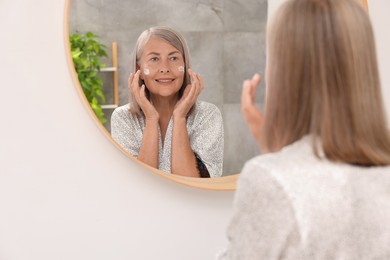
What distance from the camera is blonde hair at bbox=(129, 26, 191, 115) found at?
1.64 meters

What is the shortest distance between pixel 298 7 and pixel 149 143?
0.77 meters

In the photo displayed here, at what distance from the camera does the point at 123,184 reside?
1.69 metres

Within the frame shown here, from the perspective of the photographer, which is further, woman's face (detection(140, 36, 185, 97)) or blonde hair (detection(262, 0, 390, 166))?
woman's face (detection(140, 36, 185, 97))

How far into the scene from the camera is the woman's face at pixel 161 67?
165 cm

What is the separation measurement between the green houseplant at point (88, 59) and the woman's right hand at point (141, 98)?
79mm

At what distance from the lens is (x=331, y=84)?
948 millimetres

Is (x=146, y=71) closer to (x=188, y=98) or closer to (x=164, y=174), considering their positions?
(x=188, y=98)

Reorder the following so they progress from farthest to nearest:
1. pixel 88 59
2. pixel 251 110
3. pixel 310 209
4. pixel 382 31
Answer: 1. pixel 382 31
2. pixel 88 59
3. pixel 251 110
4. pixel 310 209

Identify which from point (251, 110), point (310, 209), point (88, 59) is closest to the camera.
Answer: point (310, 209)

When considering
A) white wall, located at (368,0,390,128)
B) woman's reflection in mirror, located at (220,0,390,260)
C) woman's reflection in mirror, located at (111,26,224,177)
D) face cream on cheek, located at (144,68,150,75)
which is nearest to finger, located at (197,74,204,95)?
woman's reflection in mirror, located at (111,26,224,177)

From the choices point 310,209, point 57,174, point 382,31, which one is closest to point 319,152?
point 310,209

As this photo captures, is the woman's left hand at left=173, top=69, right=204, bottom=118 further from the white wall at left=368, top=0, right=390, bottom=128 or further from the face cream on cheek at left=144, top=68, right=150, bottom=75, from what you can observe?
the white wall at left=368, top=0, right=390, bottom=128

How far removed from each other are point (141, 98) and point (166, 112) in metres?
0.07

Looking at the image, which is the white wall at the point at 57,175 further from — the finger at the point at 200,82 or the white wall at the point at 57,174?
the finger at the point at 200,82
